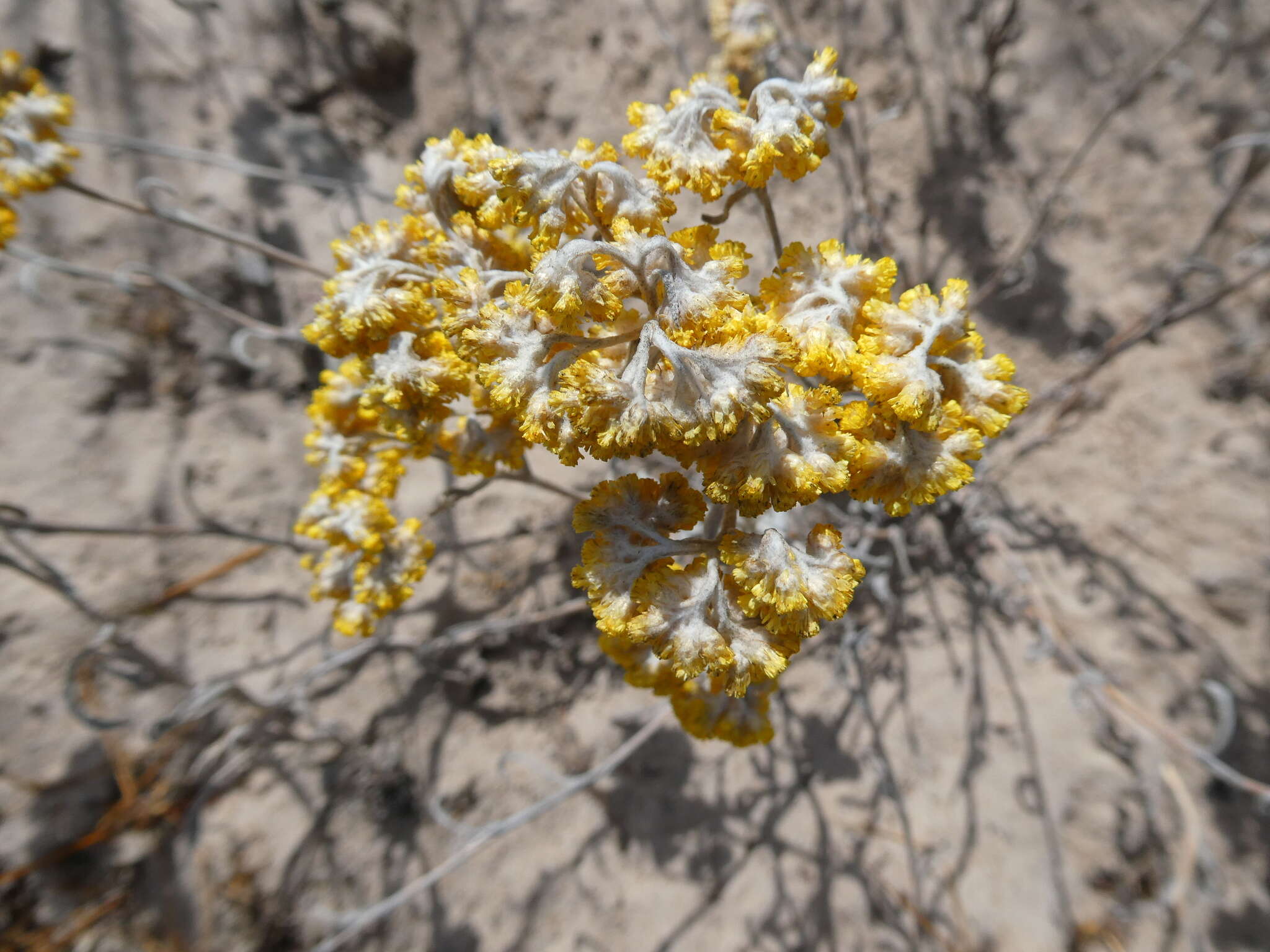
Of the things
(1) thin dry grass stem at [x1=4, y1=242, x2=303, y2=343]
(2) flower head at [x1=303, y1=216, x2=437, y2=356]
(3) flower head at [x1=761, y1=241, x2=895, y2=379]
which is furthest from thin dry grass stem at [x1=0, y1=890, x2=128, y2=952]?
(3) flower head at [x1=761, y1=241, x2=895, y2=379]

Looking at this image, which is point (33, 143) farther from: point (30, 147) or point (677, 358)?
point (677, 358)

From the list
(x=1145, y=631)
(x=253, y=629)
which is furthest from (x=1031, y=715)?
(x=253, y=629)

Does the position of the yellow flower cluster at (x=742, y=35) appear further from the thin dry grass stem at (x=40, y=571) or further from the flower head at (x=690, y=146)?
the thin dry grass stem at (x=40, y=571)

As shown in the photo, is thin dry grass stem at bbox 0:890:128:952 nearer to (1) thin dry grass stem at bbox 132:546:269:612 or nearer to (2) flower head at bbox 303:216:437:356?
(1) thin dry grass stem at bbox 132:546:269:612

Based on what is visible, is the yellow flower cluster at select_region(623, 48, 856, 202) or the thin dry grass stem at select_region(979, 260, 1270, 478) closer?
the yellow flower cluster at select_region(623, 48, 856, 202)

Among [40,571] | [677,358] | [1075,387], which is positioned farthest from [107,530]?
[1075,387]
